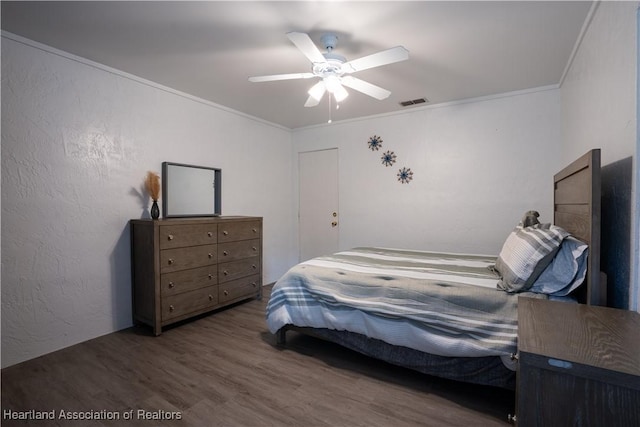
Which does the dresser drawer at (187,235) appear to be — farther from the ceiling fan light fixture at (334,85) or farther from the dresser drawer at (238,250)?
the ceiling fan light fixture at (334,85)

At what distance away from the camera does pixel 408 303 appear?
191cm

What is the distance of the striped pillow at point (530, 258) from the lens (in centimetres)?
163

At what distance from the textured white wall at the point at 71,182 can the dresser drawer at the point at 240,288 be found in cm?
88

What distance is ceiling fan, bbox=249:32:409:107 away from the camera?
5.95 feet

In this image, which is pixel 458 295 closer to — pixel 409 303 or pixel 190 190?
pixel 409 303

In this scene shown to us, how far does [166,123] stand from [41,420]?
2.56 m

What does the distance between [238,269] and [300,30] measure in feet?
8.01

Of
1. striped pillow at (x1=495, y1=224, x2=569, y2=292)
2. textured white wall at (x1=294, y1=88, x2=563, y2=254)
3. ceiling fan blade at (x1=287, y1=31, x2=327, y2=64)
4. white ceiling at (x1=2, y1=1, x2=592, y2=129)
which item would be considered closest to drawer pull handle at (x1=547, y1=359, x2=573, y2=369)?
striped pillow at (x1=495, y1=224, x2=569, y2=292)

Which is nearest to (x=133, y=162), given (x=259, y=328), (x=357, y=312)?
(x=259, y=328)

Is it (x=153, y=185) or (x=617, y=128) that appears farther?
(x=153, y=185)

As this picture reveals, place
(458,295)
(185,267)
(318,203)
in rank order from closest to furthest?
(458,295), (185,267), (318,203)

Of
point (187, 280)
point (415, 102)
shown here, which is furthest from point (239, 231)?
point (415, 102)

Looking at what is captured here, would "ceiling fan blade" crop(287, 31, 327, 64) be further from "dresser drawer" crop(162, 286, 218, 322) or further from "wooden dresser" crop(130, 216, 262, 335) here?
"dresser drawer" crop(162, 286, 218, 322)

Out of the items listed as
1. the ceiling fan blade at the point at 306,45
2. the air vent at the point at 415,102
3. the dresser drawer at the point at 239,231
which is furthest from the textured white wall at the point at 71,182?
the air vent at the point at 415,102
